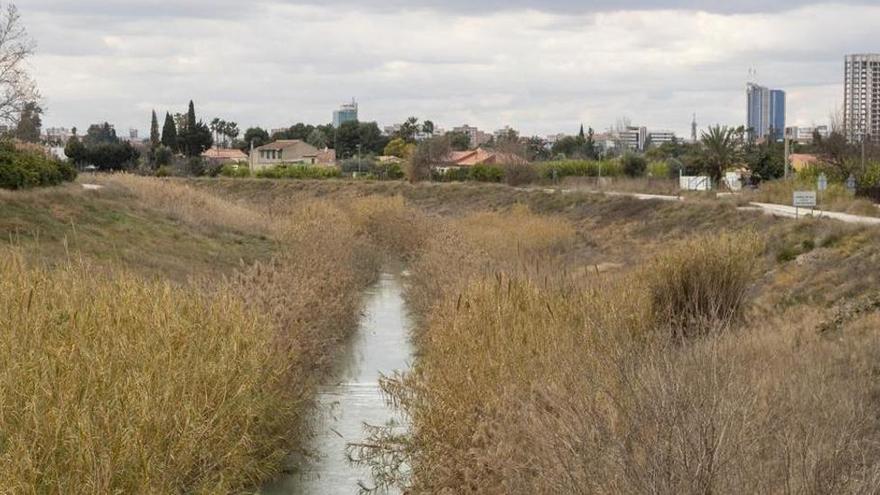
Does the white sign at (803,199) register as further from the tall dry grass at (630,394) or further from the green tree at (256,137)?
the green tree at (256,137)

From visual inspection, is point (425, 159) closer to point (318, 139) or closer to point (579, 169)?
point (579, 169)

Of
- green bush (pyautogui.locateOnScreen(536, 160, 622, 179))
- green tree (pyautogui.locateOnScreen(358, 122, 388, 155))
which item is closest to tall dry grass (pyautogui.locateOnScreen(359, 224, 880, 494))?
green bush (pyautogui.locateOnScreen(536, 160, 622, 179))

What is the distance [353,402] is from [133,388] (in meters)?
7.99

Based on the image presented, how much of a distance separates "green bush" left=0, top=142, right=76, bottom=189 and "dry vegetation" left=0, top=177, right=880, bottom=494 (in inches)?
555

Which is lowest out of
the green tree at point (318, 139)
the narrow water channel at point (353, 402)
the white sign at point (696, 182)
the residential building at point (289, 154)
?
the narrow water channel at point (353, 402)

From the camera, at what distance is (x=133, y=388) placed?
31.6ft

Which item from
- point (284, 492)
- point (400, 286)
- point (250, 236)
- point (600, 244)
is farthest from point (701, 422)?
point (600, 244)

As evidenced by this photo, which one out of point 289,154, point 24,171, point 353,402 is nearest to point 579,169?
point 289,154

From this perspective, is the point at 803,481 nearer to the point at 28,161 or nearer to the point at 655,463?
the point at 655,463

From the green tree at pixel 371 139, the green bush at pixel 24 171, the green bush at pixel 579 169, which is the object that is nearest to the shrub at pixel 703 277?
the green bush at pixel 24 171

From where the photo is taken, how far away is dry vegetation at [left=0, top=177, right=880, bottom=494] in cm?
744

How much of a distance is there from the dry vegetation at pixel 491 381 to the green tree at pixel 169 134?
326ft

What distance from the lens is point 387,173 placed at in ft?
305

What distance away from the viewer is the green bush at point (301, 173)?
90438 millimetres
